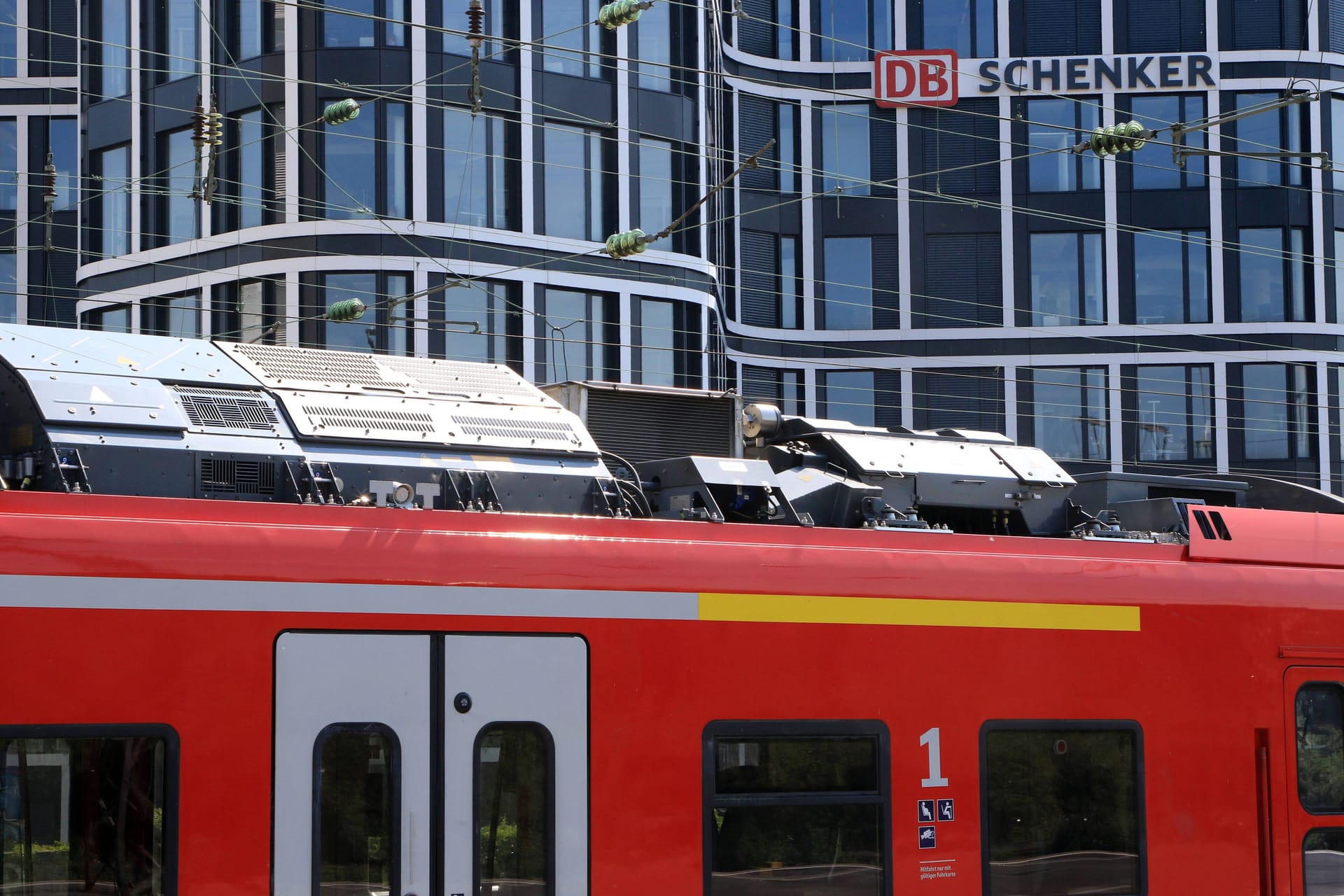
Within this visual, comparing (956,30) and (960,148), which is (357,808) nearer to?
(960,148)

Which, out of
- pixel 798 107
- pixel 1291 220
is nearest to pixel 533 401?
pixel 798 107

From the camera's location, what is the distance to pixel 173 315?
32.3 metres

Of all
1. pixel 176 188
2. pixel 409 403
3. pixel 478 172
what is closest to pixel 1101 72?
pixel 478 172

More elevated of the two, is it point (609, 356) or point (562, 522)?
point (609, 356)

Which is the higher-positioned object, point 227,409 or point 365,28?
point 365,28

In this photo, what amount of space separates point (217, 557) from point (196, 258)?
27029 millimetres

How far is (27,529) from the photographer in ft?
20.4

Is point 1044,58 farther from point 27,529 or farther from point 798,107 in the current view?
point 27,529

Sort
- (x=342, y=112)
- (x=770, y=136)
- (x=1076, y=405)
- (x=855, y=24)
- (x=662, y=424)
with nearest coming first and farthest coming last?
(x=662, y=424) < (x=342, y=112) < (x=1076, y=405) < (x=770, y=136) < (x=855, y=24)

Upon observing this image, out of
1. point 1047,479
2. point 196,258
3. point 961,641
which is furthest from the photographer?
point 196,258

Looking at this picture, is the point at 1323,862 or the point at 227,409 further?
the point at 1323,862

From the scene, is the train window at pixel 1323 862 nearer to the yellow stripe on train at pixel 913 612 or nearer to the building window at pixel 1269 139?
the yellow stripe on train at pixel 913 612

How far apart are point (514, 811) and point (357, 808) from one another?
678 mm

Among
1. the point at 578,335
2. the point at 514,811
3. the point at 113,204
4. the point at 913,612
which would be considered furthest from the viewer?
the point at 113,204
